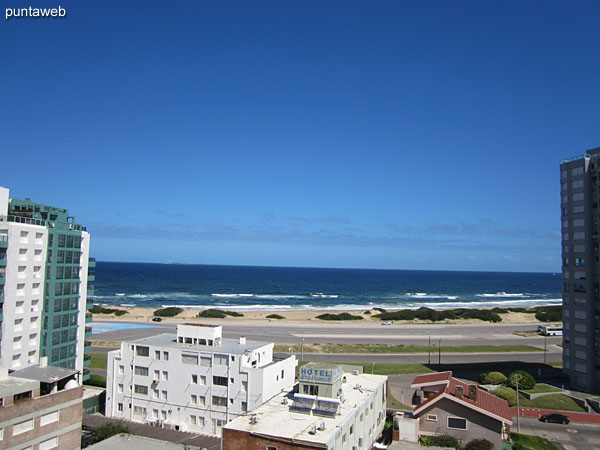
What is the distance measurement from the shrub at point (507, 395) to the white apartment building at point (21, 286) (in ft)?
171

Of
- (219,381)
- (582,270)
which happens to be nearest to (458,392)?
(219,381)

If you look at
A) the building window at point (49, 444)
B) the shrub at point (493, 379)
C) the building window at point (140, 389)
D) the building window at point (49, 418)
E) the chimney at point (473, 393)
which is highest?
the building window at point (49, 418)

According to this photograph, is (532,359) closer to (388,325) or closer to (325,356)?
(325,356)

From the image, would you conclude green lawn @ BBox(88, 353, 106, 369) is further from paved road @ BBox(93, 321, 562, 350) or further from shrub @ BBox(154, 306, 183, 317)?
shrub @ BBox(154, 306, 183, 317)

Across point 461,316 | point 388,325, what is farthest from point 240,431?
point 461,316

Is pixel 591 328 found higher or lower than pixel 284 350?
higher

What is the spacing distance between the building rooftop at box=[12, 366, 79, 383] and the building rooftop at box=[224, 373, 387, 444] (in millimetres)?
11172

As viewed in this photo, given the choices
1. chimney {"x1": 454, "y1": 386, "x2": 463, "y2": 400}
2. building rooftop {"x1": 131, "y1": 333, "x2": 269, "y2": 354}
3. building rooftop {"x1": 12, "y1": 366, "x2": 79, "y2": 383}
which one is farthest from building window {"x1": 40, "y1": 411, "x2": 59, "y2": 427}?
chimney {"x1": 454, "y1": 386, "x2": 463, "y2": 400}

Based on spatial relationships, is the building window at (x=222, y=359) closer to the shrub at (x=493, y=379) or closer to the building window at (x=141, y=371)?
the building window at (x=141, y=371)

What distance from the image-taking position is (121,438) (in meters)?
34.2

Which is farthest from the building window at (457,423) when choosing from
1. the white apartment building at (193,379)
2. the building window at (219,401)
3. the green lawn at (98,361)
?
the green lawn at (98,361)

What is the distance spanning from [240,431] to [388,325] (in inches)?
3820

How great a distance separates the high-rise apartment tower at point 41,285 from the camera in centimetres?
4869

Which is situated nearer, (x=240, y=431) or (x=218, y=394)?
(x=240, y=431)
